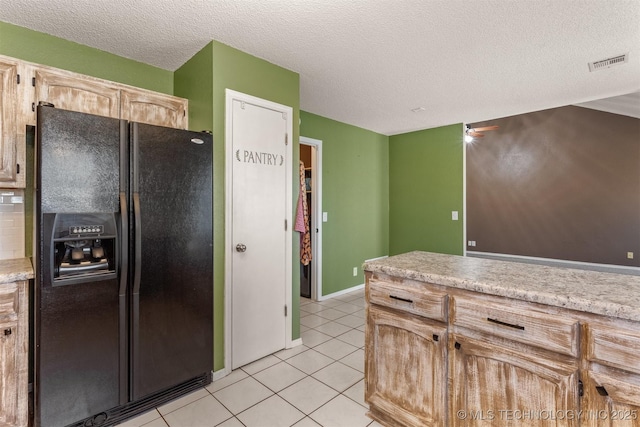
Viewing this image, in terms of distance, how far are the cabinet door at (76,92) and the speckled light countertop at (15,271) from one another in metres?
1.07

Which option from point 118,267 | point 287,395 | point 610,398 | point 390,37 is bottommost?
point 287,395

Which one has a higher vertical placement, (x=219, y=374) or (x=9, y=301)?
(x=9, y=301)

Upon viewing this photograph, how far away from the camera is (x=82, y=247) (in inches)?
71.1

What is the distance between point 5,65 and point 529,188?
5.82 m

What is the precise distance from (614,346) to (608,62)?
278 cm

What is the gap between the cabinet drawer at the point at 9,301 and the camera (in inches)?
65.2

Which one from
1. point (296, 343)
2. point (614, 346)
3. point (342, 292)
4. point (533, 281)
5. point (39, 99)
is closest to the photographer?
point (614, 346)

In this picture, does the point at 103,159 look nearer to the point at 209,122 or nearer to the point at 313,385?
the point at 209,122

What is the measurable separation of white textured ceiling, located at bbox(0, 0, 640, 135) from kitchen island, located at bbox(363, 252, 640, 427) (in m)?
1.64

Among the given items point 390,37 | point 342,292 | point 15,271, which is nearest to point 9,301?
point 15,271

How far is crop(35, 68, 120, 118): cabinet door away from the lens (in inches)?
80.7

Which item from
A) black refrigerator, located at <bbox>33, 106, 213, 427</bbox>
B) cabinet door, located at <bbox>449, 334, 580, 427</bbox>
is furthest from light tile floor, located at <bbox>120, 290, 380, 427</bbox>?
cabinet door, located at <bbox>449, 334, 580, 427</bbox>

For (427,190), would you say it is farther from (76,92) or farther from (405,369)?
(76,92)

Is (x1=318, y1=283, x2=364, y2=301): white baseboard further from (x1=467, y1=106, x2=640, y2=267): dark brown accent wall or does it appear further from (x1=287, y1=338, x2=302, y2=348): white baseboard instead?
(x1=467, y1=106, x2=640, y2=267): dark brown accent wall
